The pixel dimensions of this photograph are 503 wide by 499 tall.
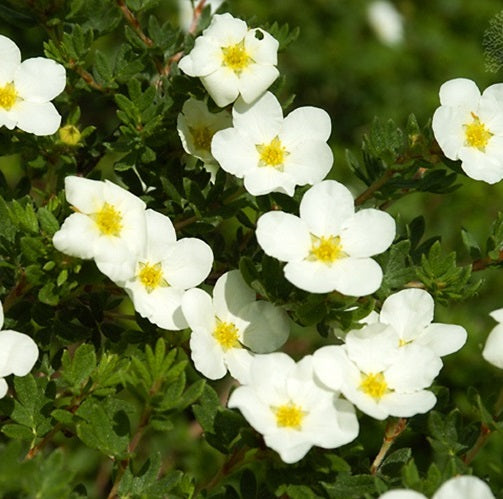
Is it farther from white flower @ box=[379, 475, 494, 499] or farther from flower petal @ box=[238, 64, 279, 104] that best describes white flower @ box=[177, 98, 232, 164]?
white flower @ box=[379, 475, 494, 499]

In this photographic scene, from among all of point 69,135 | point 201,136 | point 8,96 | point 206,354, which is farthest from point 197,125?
point 206,354

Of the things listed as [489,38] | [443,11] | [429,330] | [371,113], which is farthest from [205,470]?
[443,11]

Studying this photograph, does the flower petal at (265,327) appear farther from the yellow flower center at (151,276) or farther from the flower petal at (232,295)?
the yellow flower center at (151,276)

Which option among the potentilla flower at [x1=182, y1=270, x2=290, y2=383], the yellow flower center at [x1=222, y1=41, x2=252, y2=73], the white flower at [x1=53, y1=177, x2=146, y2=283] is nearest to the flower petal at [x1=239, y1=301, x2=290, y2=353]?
the potentilla flower at [x1=182, y1=270, x2=290, y2=383]

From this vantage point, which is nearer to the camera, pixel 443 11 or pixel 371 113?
pixel 371 113

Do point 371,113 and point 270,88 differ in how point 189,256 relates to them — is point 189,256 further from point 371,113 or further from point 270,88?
point 371,113
